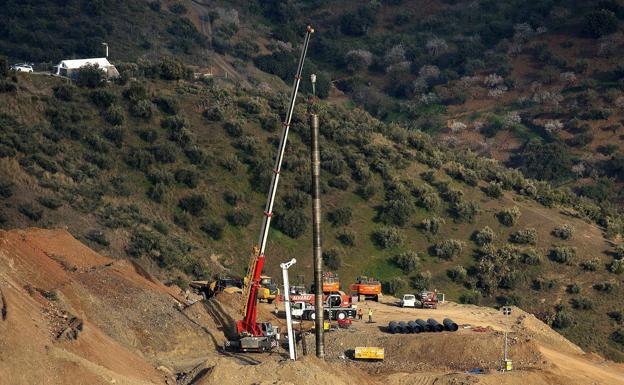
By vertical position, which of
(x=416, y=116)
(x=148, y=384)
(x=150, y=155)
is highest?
(x=148, y=384)

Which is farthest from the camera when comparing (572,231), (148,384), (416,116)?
(416,116)

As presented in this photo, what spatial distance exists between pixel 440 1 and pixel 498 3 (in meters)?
8.61

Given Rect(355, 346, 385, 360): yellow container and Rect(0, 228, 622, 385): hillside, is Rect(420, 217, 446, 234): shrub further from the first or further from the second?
Rect(355, 346, 385, 360): yellow container

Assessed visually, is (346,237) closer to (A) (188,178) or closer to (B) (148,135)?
(A) (188,178)

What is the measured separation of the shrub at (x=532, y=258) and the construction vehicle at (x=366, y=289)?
1475 centimetres

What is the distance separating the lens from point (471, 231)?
310 feet

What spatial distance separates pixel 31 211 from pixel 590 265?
121 feet

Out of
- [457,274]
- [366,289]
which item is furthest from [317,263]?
[457,274]

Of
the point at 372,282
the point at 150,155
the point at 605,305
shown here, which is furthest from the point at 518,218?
the point at 150,155

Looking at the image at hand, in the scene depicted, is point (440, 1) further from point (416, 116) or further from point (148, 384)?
point (148, 384)

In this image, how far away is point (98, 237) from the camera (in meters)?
80.9

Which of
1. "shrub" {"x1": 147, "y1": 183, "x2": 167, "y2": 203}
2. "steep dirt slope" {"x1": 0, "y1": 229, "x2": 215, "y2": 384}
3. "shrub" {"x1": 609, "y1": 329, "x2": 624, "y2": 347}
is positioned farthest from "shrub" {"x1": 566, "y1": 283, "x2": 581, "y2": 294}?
"steep dirt slope" {"x1": 0, "y1": 229, "x2": 215, "y2": 384}

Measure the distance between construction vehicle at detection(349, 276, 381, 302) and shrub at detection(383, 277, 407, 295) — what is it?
6.22m

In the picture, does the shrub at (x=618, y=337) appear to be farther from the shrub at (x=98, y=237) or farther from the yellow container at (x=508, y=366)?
the shrub at (x=98, y=237)
